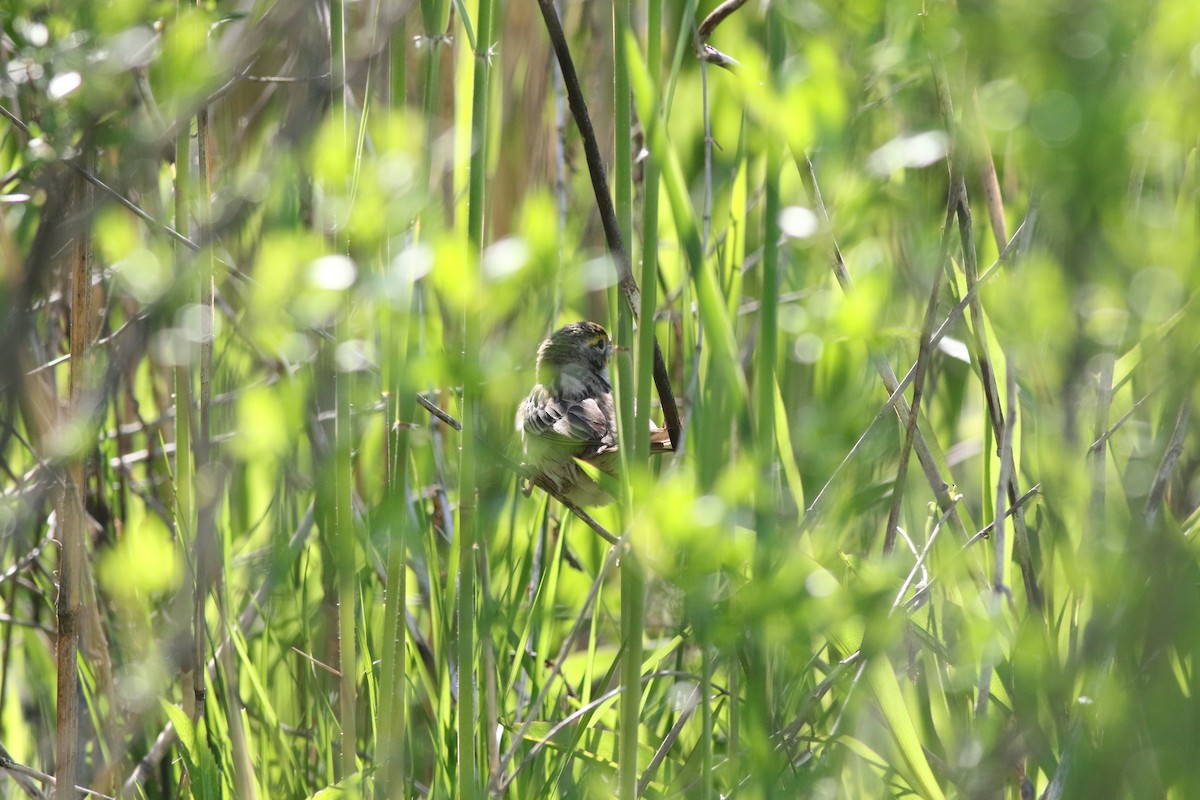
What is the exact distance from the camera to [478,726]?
1.65m

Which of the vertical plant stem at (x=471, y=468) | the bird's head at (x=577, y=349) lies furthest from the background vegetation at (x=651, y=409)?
the bird's head at (x=577, y=349)

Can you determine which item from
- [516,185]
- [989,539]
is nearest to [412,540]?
[989,539]

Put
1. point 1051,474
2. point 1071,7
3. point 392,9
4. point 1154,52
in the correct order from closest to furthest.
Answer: point 1071,7 → point 1154,52 → point 392,9 → point 1051,474

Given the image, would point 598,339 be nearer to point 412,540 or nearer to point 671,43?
point 671,43

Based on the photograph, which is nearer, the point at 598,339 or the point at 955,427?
the point at 955,427

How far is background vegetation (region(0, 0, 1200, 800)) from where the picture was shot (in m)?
0.92

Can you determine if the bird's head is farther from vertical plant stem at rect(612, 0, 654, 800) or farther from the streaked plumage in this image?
vertical plant stem at rect(612, 0, 654, 800)

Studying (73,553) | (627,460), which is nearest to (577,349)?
(73,553)

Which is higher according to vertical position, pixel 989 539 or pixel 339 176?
pixel 339 176

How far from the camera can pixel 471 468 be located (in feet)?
4.17

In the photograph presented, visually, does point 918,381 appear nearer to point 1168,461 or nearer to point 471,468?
point 1168,461

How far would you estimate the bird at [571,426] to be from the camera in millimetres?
2004

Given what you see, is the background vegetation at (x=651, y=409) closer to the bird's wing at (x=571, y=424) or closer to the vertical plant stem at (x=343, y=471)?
the vertical plant stem at (x=343, y=471)

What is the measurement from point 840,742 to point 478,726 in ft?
2.02
